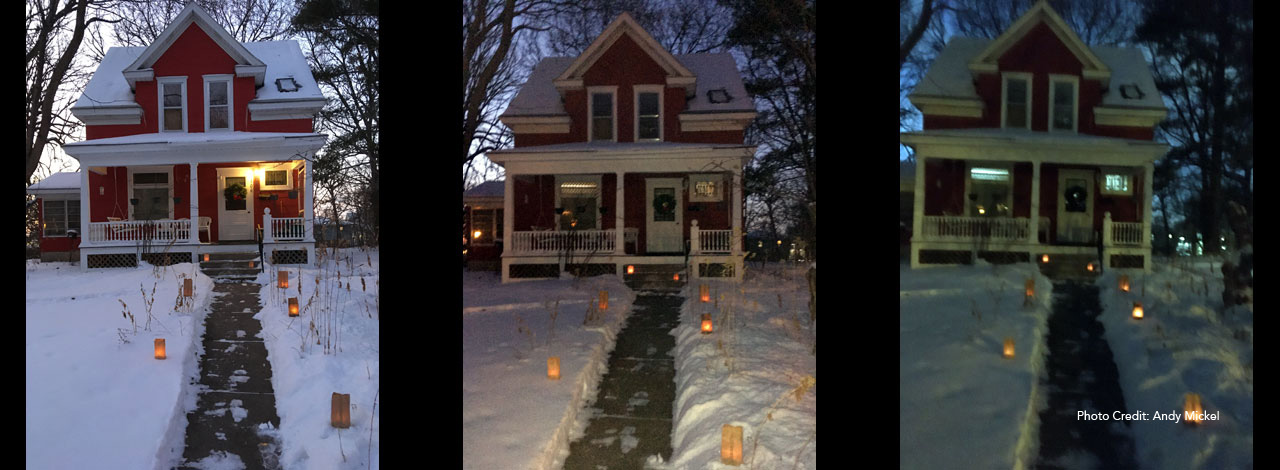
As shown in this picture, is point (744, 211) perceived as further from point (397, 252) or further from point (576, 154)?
point (397, 252)

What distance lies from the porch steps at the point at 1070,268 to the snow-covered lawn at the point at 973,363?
22 mm

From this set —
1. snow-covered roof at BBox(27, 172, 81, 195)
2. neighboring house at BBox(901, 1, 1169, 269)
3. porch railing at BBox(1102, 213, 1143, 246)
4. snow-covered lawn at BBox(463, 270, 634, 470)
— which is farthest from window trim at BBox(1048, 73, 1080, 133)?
snow-covered roof at BBox(27, 172, 81, 195)

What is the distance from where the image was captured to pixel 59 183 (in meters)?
1.58

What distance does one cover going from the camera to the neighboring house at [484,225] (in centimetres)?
238

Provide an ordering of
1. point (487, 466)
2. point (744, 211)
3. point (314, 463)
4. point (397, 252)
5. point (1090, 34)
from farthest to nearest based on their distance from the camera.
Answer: point (744, 211) → point (487, 466) → point (314, 463) → point (1090, 34) → point (397, 252)

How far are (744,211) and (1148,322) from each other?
1.24 metres

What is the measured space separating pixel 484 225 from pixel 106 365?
1157 millimetres

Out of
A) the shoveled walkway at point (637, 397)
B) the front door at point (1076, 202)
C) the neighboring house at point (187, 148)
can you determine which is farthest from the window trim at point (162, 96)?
the front door at point (1076, 202)

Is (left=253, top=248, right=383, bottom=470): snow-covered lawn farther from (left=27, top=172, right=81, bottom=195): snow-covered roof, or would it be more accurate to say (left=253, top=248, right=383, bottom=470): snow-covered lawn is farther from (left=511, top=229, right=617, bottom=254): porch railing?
(left=511, top=229, right=617, bottom=254): porch railing

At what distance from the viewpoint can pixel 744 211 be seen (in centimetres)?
241

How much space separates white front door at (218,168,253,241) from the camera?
5.65 ft

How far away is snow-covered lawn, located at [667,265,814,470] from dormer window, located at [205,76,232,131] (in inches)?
58.2

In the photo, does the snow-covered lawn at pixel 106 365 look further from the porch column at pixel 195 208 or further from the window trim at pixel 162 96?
the window trim at pixel 162 96

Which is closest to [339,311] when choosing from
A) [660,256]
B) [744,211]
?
[660,256]
